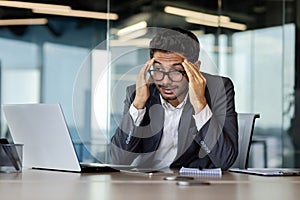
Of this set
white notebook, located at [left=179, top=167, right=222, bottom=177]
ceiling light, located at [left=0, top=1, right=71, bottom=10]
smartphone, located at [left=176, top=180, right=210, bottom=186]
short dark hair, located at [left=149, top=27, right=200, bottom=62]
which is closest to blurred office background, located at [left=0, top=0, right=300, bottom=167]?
ceiling light, located at [left=0, top=1, right=71, bottom=10]

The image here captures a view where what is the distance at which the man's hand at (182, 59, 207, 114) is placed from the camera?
235 centimetres

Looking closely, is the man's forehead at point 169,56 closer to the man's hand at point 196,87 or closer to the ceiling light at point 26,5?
the man's hand at point 196,87

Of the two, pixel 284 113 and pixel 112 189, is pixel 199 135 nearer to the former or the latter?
pixel 112 189

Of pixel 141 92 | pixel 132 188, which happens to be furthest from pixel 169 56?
pixel 132 188

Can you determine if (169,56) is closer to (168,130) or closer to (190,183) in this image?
(168,130)

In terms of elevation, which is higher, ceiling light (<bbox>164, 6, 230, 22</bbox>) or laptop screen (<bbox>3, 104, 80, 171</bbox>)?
ceiling light (<bbox>164, 6, 230, 22</bbox>)

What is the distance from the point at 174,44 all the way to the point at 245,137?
2.26ft

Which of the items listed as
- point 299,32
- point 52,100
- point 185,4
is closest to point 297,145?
point 299,32

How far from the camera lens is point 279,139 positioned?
6680mm

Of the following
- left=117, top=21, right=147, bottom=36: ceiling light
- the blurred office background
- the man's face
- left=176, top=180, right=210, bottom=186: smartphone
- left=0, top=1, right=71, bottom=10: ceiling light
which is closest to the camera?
left=176, top=180, right=210, bottom=186: smartphone

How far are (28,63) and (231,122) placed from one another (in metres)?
4.25

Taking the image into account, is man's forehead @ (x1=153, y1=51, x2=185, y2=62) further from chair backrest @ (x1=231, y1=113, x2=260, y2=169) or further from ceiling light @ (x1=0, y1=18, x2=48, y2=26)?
ceiling light @ (x1=0, y1=18, x2=48, y2=26)

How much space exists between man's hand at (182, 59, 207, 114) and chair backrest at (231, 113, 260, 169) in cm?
53

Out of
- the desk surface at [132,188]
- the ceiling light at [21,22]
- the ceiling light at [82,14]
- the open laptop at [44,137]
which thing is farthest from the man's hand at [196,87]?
the ceiling light at [21,22]
